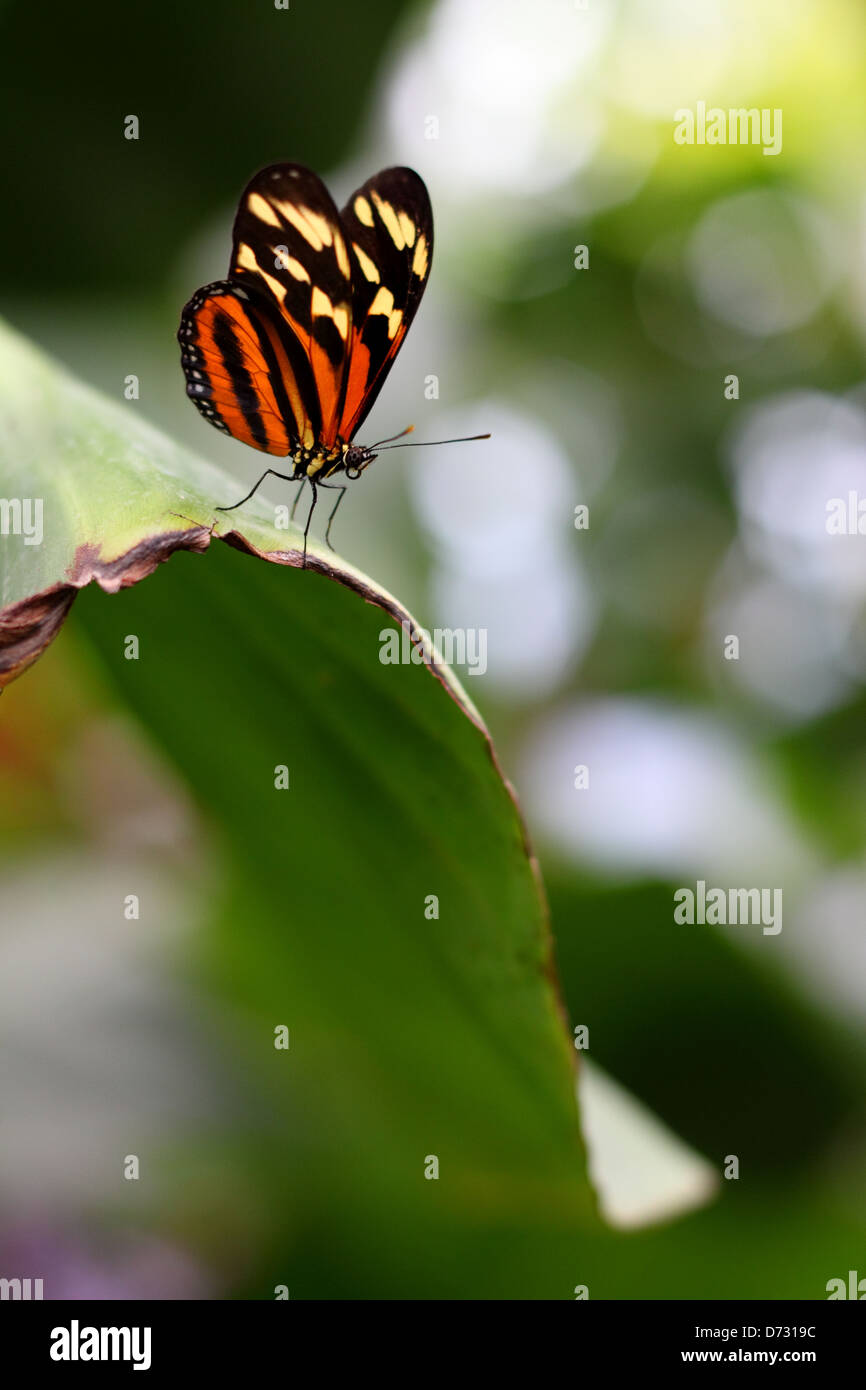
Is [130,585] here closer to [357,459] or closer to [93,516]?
[93,516]

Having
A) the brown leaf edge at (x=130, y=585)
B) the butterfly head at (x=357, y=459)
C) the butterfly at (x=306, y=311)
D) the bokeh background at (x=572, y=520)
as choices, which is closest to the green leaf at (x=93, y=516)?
the brown leaf edge at (x=130, y=585)

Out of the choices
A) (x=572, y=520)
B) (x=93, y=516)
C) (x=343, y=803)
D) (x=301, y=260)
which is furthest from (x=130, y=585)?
(x=572, y=520)

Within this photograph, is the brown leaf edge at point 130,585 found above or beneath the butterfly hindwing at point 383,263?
beneath

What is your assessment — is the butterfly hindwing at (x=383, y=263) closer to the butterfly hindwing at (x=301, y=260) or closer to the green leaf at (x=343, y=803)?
the butterfly hindwing at (x=301, y=260)

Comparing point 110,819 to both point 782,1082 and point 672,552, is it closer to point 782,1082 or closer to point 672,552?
point 782,1082

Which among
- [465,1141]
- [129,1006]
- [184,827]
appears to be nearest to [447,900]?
[465,1141]

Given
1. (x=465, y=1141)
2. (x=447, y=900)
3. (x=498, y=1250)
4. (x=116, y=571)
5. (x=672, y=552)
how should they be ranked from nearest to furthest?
(x=116, y=571)
(x=447, y=900)
(x=465, y=1141)
(x=498, y=1250)
(x=672, y=552)

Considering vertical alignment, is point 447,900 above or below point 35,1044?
above
